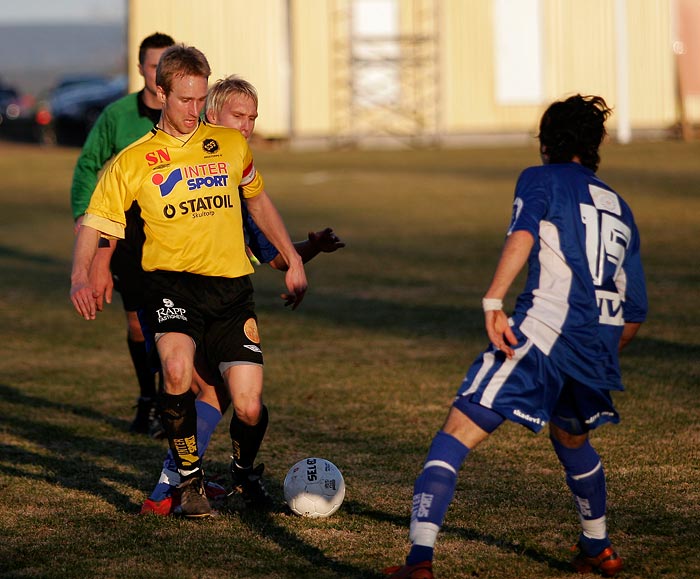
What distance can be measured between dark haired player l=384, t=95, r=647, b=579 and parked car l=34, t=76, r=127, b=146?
37609 millimetres

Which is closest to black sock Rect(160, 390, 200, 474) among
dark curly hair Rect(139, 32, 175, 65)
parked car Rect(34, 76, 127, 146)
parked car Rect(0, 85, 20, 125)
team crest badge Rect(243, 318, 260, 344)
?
team crest badge Rect(243, 318, 260, 344)

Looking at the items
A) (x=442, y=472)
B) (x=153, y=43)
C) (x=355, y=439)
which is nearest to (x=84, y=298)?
(x=442, y=472)

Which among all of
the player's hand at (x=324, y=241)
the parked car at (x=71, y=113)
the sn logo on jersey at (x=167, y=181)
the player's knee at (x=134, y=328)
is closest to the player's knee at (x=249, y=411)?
the player's hand at (x=324, y=241)

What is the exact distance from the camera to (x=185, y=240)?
5289 mm

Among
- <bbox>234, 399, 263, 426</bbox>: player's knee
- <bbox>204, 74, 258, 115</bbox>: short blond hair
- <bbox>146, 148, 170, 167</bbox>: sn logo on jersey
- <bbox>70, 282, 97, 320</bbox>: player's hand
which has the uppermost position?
<bbox>204, 74, 258, 115</bbox>: short blond hair

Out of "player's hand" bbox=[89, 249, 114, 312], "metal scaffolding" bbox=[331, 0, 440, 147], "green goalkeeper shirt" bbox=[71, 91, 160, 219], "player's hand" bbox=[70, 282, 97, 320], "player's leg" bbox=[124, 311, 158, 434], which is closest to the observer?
"player's hand" bbox=[70, 282, 97, 320]

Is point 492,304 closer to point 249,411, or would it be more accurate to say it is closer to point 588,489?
point 588,489

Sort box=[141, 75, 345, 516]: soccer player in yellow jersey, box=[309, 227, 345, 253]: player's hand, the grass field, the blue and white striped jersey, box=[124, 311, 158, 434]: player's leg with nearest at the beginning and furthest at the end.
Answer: the blue and white striped jersey
the grass field
box=[141, 75, 345, 516]: soccer player in yellow jersey
box=[309, 227, 345, 253]: player's hand
box=[124, 311, 158, 434]: player's leg

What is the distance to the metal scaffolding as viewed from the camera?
40156 mm

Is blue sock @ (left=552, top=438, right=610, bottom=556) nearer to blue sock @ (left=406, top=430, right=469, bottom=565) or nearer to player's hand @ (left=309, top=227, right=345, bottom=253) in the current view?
blue sock @ (left=406, top=430, right=469, bottom=565)

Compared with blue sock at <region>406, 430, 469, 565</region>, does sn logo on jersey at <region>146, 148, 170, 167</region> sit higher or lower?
higher

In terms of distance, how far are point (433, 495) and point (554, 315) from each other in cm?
79

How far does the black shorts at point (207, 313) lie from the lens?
5.32 m

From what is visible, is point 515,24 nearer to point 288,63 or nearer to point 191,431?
point 288,63
